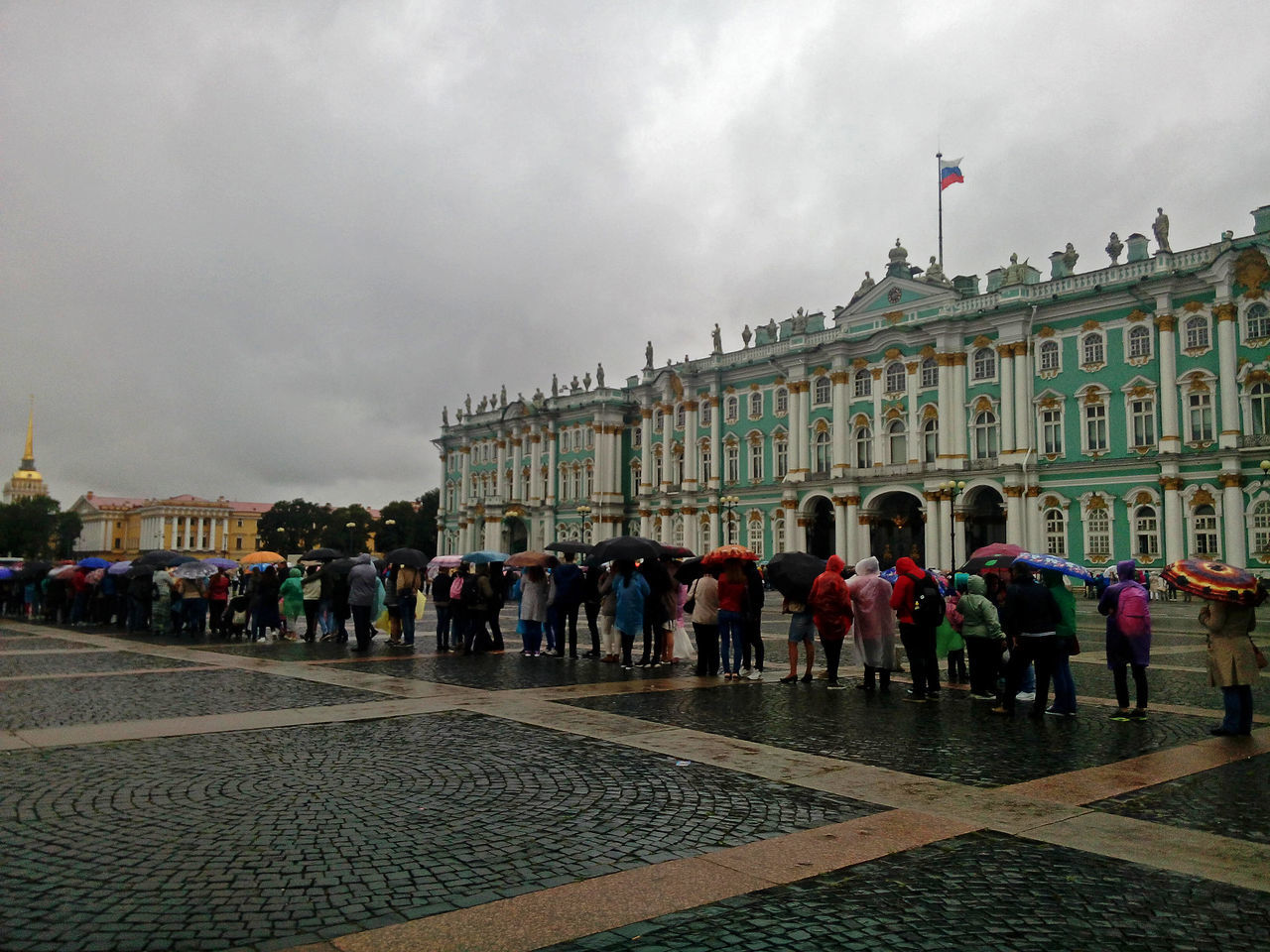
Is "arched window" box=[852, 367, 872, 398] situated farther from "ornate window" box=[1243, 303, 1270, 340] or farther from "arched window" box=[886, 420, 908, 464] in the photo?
"ornate window" box=[1243, 303, 1270, 340]

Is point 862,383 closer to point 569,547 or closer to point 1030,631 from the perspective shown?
point 569,547

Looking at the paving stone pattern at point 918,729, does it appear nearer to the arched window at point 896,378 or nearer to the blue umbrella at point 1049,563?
the blue umbrella at point 1049,563

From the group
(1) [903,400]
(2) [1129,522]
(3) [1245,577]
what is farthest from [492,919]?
(1) [903,400]

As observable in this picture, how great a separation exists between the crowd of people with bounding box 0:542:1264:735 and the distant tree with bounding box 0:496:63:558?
115545 mm

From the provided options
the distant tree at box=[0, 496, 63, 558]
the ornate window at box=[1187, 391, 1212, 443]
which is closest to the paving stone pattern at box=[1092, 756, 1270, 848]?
the ornate window at box=[1187, 391, 1212, 443]

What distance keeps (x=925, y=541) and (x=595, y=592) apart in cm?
3416

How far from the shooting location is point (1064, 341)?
148 feet

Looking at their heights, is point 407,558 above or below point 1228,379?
below

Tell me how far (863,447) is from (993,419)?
7.56 m

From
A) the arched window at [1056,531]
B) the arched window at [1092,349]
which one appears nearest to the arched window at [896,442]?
the arched window at [1056,531]

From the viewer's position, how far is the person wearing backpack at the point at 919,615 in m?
12.5

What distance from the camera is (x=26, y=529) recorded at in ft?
403

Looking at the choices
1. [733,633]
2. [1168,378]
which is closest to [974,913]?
[733,633]

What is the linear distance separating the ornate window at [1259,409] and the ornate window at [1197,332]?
2642 millimetres
